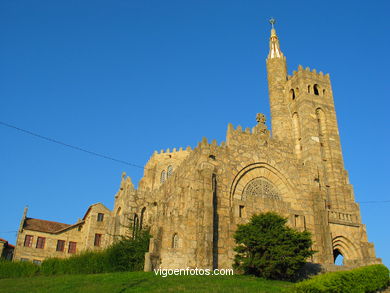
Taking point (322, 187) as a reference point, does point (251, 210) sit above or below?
below

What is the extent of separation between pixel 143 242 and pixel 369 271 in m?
14.7

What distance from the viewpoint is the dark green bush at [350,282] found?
1583 cm

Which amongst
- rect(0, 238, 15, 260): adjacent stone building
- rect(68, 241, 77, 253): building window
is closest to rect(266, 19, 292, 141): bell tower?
rect(68, 241, 77, 253): building window

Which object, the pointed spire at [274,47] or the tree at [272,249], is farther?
the pointed spire at [274,47]

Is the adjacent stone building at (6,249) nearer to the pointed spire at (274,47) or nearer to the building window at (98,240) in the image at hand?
the building window at (98,240)

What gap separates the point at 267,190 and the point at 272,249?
9641 mm

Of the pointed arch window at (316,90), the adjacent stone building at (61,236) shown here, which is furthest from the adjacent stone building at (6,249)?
the pointed arch window at (316,90)

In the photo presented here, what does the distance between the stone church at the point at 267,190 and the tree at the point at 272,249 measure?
9.68 feet

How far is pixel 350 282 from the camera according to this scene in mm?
17078

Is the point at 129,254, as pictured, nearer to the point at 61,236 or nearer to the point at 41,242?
the point at 41,242

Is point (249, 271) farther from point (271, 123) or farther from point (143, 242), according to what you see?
point (271, 123)

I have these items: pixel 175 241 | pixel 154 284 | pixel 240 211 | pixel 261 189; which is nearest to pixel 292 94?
pixel 261 189

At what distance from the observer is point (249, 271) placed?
21.4 metres

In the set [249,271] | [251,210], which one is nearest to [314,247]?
[251,210]
